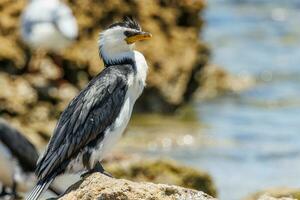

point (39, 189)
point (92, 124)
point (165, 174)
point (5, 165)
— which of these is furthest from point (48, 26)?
point (39, 189)

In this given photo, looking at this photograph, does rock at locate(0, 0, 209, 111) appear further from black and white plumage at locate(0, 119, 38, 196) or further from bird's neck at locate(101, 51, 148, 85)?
bird's neck at locate(101, 51, 148, 85)

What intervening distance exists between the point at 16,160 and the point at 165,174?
1.89 meters

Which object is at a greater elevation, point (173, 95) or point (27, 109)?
point (173, 95)

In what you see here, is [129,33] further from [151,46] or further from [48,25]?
[48,25]

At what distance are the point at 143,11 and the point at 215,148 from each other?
3246 mm

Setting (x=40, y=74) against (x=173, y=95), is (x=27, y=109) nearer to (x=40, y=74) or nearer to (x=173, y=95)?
(x=40, y=74)

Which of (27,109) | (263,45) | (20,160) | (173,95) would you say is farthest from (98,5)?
(263,45)

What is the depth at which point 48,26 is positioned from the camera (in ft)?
61.8

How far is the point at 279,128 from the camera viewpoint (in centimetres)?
1759

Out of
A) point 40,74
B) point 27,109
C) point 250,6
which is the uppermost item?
point 250,6

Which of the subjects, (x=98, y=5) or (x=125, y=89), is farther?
(x=98, y=5)

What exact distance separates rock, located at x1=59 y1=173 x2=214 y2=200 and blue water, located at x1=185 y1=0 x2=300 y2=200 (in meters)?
5.83

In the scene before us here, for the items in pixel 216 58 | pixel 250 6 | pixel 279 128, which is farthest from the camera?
pixel 250 6

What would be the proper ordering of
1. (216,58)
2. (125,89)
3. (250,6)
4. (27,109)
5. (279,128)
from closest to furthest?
(125,89), (27,109), (279,128), (216,58), (250,6)
